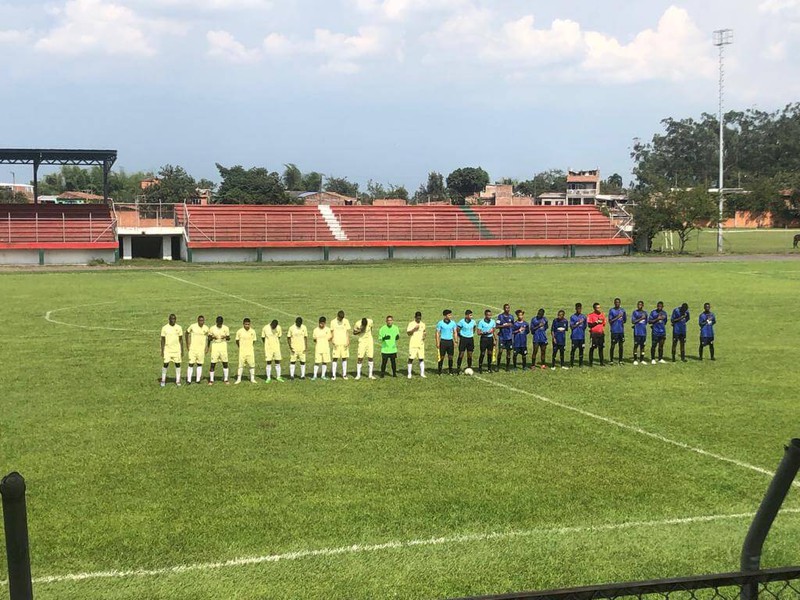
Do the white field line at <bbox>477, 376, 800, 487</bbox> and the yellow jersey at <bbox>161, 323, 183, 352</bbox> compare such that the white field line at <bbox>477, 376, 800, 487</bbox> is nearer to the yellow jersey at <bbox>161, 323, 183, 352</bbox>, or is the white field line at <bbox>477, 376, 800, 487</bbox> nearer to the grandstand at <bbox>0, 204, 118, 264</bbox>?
the yellow jersey at <bbox>161, 323, 183, 352</bbox>

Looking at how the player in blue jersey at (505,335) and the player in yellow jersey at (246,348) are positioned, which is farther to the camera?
the player in blue jersey at (505,335)

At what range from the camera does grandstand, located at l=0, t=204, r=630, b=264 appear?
5875 centimetres

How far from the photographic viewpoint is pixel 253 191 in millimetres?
90562

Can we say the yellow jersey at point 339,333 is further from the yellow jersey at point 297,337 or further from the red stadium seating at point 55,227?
the red stadium seating at point 55,227

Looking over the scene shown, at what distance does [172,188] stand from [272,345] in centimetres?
8841

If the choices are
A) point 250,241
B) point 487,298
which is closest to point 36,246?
point 250,241

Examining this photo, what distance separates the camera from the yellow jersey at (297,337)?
19.2m

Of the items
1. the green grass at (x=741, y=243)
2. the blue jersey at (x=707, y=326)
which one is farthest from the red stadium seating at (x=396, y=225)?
the blue jersey at (x=707, y=326)

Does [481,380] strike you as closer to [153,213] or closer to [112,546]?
[112,546]

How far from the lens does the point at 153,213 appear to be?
207 feet

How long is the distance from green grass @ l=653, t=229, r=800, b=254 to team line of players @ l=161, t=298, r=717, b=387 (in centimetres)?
4957

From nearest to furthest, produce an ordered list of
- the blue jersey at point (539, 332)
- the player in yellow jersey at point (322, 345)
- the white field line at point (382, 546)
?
the white field line at point (382, 546)
the player in yellow jersey at point (322, 345)
the blue jersey at point (539, 332)

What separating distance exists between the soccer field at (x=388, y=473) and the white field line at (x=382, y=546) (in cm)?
3

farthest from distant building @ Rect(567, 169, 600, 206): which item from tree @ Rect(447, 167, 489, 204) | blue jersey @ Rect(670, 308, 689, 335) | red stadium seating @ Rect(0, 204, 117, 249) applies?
blue jersey @ Rect(670, 308, 689, 335)
